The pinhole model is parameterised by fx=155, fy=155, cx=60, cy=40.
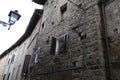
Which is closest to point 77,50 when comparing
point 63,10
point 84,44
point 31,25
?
point 84,44

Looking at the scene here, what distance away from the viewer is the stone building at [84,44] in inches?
200

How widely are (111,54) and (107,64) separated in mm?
353

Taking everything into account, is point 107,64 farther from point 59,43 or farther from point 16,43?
point 16,43

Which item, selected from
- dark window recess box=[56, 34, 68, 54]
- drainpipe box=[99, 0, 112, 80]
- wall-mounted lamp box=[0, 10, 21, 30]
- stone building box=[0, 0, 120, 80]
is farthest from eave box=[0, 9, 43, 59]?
drainpipe box=[99, 0, 112, 80]

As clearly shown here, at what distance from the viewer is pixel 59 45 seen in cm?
718

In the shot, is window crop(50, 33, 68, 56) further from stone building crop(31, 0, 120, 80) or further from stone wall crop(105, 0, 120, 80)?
stone wall crop(105, 0, 120, 80)

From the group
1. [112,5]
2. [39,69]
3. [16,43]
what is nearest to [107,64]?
[112,5]

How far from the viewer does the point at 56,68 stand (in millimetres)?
6957

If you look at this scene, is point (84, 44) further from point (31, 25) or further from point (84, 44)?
point (31, 25)

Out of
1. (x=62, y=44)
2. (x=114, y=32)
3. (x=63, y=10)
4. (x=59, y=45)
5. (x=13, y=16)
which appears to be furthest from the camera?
(x=63, y=10)

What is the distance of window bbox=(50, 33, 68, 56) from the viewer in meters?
6.94

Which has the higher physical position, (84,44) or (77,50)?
(84,44)

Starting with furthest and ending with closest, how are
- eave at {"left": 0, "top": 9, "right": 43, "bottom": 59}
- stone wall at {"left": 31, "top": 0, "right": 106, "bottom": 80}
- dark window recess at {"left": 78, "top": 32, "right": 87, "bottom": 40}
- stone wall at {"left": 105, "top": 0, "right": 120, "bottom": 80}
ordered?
eave at {"left": 0, "top": 9, "right": 43, "bottom": 59}
dark window recess at {"left": 78, "top": 32, "right": 87, "bottom": 40}
stone wall at {"left": 31, "top": 0, "right": 106, "bottom": 80}
stone wall at {"left": 105, "top": 0, "right": 120, "bottom": 80}

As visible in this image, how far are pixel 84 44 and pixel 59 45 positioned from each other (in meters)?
1.58
